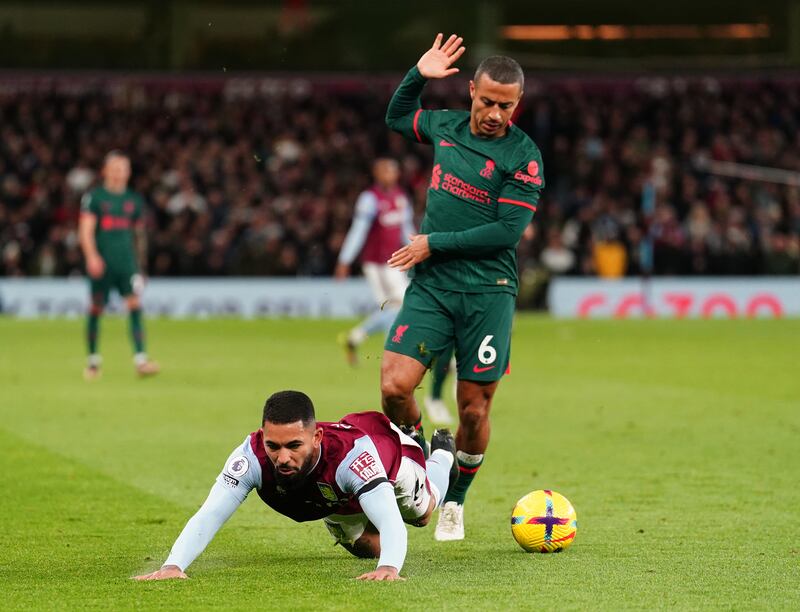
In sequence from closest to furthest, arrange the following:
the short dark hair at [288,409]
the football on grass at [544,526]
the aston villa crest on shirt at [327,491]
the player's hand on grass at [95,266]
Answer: the short dark hair at [288,409]
the aston villa crest on shirt at [327,491]
the football on grass at [544,526]
the player's hand on grass at [95,266]

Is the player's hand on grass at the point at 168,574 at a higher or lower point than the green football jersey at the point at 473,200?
lower

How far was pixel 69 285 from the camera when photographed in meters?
27.4

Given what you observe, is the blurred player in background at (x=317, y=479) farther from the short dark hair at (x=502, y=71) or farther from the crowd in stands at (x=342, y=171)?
the crowd in stands at (x=342, y=171)

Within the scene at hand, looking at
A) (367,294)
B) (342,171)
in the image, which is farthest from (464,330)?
(342,171)

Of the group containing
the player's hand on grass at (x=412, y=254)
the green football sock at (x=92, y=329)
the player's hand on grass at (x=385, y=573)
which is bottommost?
the green football sock at (x=92, y=329)

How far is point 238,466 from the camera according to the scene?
6062 mm

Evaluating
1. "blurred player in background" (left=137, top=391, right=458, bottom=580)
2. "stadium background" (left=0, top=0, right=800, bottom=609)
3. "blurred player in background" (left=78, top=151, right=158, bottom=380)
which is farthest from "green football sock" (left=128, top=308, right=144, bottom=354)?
"blurred player in background" (left=137, top=391, right=458, bottom=580)

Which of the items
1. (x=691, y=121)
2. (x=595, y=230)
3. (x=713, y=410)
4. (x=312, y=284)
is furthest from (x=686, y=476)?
(x=691, y=121)

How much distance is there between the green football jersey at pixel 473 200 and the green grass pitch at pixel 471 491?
1377 millimetres

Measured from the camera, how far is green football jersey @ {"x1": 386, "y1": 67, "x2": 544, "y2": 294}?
23.9ft

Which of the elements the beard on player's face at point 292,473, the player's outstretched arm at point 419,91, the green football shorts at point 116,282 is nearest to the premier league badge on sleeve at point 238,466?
the beard on player's face at point 292,473

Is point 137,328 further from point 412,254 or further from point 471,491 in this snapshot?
point 412,254

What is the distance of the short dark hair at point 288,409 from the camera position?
5.83 meters

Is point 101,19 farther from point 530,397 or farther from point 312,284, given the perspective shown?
point 530,397
